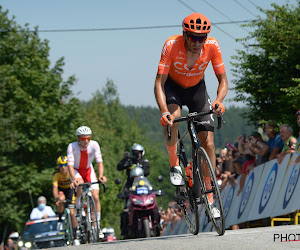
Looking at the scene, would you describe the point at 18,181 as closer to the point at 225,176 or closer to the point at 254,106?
the point at 254,106

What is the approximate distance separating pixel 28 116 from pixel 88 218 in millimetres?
30692

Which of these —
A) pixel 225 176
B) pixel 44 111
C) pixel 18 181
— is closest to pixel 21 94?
pixel 44 111

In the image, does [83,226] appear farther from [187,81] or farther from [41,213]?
[41,213]

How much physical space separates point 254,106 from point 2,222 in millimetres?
23986

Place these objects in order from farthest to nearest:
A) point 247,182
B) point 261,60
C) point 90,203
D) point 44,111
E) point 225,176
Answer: point 44,111
point 261,60
point 225,176
point 247,182
point 90,203

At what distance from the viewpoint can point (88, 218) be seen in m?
12.8

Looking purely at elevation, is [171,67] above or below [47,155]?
below

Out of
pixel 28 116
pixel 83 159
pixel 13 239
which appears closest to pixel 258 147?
pixel 83 159

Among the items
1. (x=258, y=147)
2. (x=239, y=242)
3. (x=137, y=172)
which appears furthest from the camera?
(x=137, y=172)

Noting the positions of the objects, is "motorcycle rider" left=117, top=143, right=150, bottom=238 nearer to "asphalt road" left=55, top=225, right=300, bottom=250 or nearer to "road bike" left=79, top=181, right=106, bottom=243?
"road bike" left=79, top=181, right=106, bottom=243

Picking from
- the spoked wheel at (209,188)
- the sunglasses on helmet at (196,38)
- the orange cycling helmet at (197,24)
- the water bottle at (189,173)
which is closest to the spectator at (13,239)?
the water bottle at (189,173)

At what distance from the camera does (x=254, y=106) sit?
21.3 metres

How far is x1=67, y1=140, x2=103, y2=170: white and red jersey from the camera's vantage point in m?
13.1

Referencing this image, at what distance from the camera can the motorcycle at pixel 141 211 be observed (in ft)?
50.3
